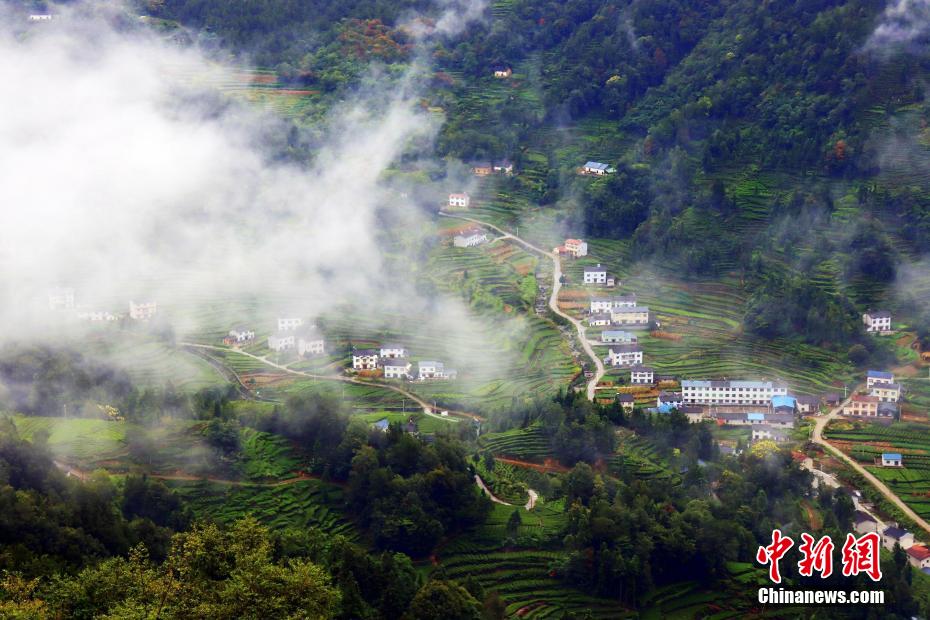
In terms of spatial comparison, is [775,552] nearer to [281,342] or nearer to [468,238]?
[281,342]

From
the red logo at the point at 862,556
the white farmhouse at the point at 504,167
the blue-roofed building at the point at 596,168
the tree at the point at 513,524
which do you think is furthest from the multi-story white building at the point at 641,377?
the white farmhouse at the point at 504,167

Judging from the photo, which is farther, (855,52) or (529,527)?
(855,52)

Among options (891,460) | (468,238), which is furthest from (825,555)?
(468,238)

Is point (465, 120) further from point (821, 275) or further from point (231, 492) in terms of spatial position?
point (231, 492)

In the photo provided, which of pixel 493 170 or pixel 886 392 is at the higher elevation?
pixel 493 170

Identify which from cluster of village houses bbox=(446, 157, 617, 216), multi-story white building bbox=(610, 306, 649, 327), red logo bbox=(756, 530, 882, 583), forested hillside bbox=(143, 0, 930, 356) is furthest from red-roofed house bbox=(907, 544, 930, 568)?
cluster of village houses bbox=(446, 157, 617, 216)

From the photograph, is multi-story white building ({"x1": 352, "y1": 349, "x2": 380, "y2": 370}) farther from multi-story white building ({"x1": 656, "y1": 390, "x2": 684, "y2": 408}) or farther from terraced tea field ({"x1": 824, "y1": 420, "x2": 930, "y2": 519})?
terraced tea field ({"x1": 824, "y1": 420, "x2": 930, "y2": 519})

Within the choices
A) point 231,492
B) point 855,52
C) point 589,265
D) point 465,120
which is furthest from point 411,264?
point 855,52
